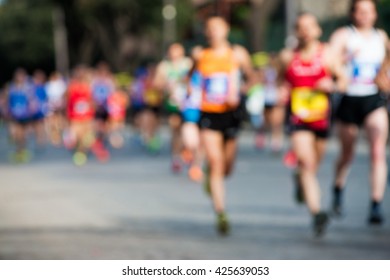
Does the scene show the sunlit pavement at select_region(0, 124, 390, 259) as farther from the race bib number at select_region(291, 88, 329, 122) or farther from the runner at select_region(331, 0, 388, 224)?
the race bib number at select_region(291, 88, 329, 122)

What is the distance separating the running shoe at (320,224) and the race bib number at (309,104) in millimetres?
881

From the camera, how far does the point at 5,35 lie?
77500 mm

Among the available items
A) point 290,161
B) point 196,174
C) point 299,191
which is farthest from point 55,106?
point 299,191

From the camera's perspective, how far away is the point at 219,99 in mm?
9039

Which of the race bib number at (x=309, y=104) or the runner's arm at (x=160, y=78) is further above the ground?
the runner's arm at (x=160, y=78)

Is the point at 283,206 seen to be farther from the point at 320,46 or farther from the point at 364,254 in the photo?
the point at 364,254

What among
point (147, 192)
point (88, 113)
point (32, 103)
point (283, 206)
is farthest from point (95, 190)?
point (32, 103)

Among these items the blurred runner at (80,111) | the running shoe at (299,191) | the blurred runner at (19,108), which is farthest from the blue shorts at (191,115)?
the blurred runner at (19,108)

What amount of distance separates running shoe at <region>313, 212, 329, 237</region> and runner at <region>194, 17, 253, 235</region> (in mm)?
994

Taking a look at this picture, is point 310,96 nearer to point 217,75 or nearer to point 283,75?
point 283,75

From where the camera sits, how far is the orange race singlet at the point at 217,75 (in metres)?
8.97

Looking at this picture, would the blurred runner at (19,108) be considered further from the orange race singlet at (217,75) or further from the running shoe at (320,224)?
the running shoe at (320,224)

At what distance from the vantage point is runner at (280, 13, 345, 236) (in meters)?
8.45
